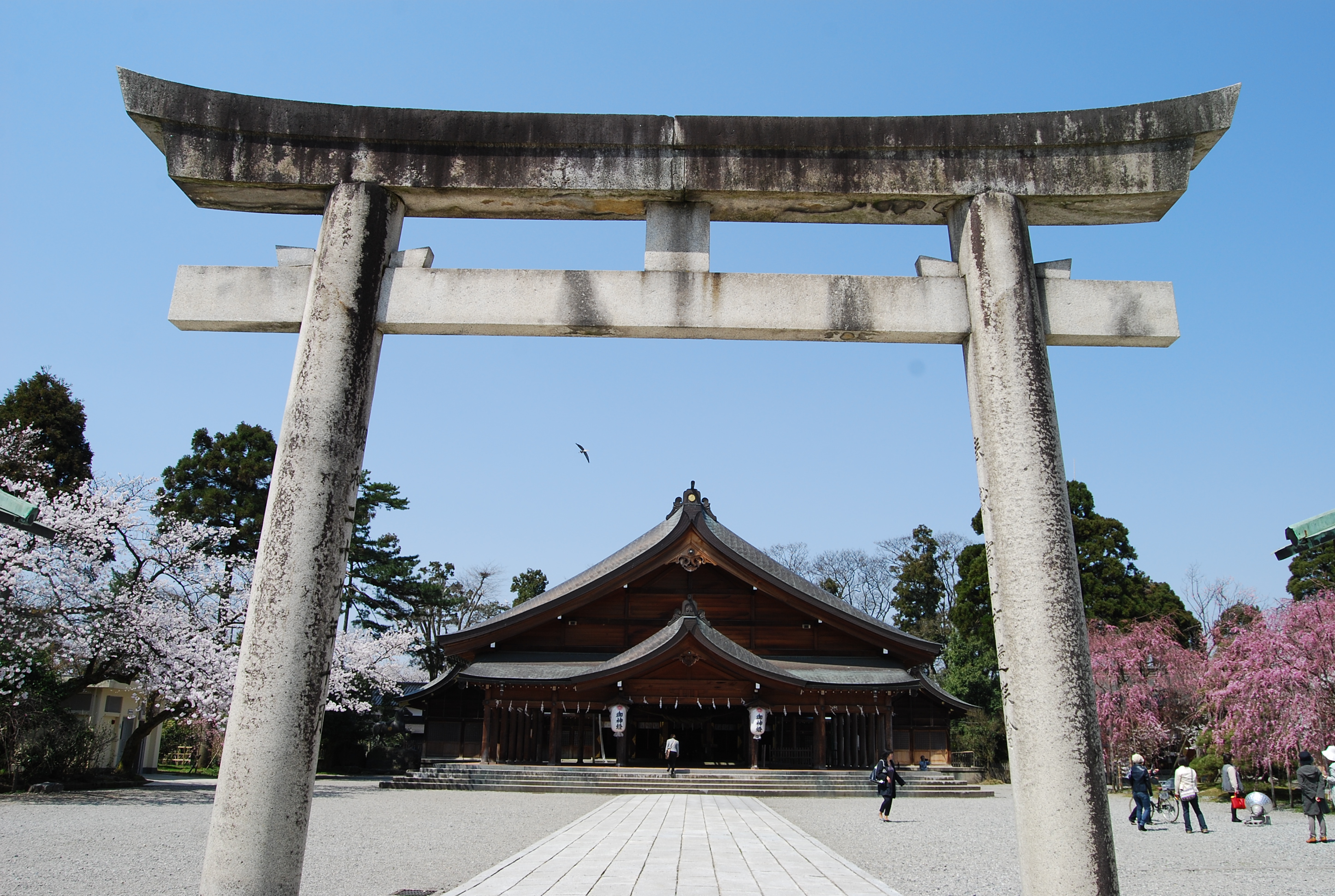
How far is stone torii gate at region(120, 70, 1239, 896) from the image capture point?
462 cm

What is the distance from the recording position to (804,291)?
196 inches

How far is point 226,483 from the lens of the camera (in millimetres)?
36625

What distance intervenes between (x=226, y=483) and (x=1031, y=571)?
38299 millimetres

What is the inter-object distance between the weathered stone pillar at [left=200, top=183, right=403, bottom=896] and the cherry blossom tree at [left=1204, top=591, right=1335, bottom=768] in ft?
61.9

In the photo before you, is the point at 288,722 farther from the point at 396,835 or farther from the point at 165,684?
the point at 165,684

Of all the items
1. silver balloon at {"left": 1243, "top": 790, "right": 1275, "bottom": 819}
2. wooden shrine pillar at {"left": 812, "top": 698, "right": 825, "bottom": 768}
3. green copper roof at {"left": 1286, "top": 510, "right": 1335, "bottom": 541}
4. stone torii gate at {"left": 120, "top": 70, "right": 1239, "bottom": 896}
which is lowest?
silver balloon at {"left": 1243, "top": 790, "right": 1275, "bottom": 819}

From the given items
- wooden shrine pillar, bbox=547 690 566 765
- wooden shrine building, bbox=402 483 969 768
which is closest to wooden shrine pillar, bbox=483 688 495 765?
wooden shrine building, bbox=402 483 969 768

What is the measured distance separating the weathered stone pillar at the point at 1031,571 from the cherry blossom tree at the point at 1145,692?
21414 millimetres

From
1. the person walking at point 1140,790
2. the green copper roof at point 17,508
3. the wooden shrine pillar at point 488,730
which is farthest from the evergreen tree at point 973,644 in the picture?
the green copper roof at point 17,508

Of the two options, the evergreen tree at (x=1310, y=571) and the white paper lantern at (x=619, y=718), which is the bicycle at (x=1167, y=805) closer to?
the white paper lantern at (x=619, y=718)

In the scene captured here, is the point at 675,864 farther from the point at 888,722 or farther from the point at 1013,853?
the point at 888,722

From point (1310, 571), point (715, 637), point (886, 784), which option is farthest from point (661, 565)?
point (1310, 571)

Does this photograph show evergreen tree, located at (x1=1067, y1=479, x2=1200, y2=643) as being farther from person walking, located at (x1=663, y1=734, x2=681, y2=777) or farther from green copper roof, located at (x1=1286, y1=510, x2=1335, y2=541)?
green copper roof, located at (x1=1286, y1=510, x2=1335, y2=541)

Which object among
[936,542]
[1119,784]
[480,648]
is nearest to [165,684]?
[480,648]
